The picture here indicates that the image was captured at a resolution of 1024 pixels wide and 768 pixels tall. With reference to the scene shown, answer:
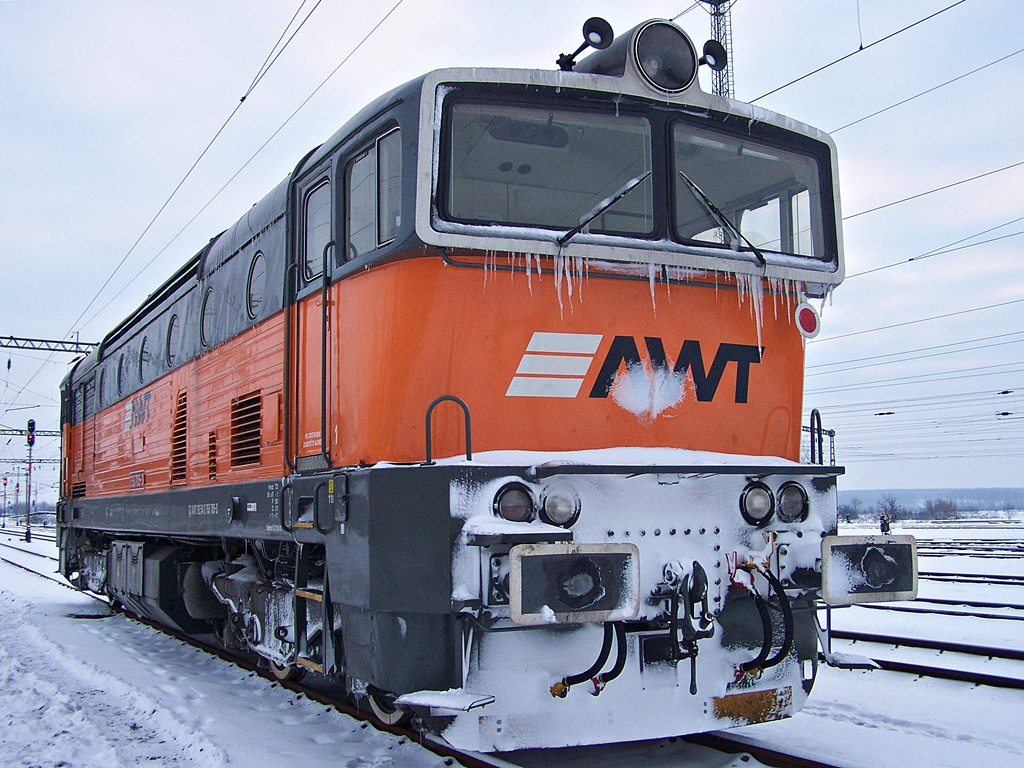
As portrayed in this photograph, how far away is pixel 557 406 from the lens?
14.4 ft

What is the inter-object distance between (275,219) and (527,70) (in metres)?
2.14

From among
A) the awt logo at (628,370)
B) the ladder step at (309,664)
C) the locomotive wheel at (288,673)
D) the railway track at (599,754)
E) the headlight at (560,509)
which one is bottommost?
the railway track at (599,754)

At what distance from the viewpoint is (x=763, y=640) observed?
4.39 metres

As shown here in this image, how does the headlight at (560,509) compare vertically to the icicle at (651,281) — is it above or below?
below

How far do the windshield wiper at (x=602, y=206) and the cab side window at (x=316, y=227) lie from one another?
1.38m

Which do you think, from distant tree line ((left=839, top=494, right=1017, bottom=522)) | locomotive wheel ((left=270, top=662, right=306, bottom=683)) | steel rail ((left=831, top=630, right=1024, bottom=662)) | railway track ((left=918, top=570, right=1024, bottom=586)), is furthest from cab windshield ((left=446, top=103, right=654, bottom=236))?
distant tree line ((left=839, top=494, right=1017, bottom=522))

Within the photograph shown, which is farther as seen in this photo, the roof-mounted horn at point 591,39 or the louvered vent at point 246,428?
the louvered vent at point 246,428

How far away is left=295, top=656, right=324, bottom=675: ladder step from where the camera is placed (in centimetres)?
479

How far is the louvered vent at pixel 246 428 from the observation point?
593 cm

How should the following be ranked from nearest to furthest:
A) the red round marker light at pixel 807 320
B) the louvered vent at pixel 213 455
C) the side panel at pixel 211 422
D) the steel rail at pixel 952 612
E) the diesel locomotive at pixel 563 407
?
the diesel locomotive at pixel 563 407
the red round marker light at pixel 807 320
the side panel at pixel 211 422
the louvered vent at pixel 213 455
the steel rail at pixel 952 612

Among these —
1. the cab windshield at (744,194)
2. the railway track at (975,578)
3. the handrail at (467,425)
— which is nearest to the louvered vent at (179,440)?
the handrail at (467,425)

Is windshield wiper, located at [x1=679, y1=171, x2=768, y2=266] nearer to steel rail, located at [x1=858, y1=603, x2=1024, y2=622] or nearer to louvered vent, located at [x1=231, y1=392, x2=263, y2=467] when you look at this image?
louvered vent, located at [x1=231, y1=392, x2=263, y2=467]

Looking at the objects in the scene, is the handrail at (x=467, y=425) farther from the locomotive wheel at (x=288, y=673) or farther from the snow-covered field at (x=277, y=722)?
the locomotive wheel at (x=288, y=673)

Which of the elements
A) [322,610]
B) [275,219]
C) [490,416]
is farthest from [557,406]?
[275,219]
